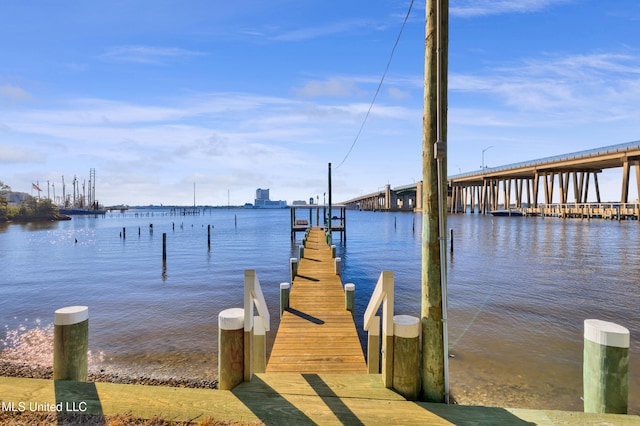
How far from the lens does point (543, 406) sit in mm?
7020

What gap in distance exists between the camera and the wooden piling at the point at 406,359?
403cm

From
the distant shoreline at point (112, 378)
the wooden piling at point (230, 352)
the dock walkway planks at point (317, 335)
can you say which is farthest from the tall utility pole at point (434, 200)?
the distant shoreline at point (112, 378)

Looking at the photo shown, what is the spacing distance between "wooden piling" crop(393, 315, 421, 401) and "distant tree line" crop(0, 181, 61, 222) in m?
117

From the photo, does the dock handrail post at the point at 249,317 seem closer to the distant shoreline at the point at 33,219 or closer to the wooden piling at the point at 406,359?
the wooden piling at the point at 406,359

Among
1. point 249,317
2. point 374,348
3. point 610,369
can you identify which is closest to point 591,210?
point 374,348

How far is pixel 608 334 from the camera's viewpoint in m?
3.71

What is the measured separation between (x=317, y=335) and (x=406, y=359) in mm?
4175

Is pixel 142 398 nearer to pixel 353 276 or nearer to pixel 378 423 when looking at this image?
pixel 378 423

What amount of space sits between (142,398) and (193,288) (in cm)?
1637

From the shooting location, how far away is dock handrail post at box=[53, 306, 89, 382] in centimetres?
411

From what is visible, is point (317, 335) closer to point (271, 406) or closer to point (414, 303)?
point (271, 406)

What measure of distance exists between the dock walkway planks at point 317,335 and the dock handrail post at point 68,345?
10.6 ft

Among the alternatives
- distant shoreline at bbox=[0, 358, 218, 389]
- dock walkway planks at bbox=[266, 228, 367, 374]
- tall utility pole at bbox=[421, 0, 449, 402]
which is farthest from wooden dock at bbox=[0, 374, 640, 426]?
distant shoreline at bbox=[0, 358, 218, 389]

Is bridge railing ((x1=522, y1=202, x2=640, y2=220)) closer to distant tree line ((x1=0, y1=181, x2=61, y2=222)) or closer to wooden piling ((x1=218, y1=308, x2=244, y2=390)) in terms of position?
wooden piling ((x1=218, y1=308, x2=244, y2=390))
